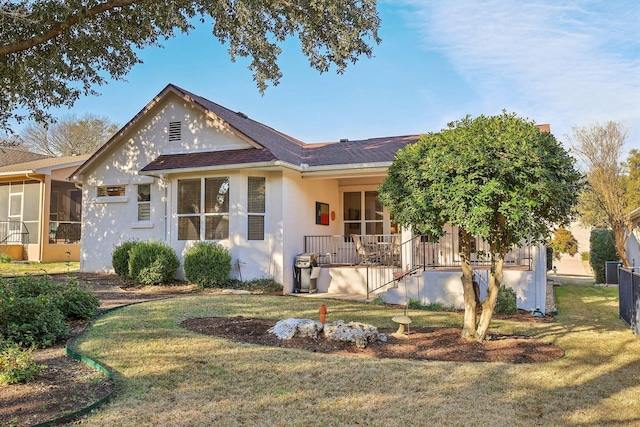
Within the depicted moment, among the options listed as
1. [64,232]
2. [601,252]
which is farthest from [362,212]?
[64,232]

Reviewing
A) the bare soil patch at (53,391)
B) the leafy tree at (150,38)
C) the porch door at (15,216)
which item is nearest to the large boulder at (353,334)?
the bare soil patch at (53,391)

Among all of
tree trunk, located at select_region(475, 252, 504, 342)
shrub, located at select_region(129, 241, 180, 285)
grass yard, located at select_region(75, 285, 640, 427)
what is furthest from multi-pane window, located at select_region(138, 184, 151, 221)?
tree trunk, located at select_region(475, 252, 504, 342)

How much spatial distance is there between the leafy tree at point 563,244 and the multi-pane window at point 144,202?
84.1ft

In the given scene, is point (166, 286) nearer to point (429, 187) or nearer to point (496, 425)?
point (429, 187)

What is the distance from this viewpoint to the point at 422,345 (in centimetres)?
677

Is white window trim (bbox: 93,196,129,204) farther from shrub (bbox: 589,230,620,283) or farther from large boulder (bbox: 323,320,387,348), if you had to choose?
shrub (bbox: 589,230,620,283)

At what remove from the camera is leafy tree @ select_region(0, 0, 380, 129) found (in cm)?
862

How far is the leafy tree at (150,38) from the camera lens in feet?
28.3

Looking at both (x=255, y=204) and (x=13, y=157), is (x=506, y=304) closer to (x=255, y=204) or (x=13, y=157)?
(x=255, y=204)

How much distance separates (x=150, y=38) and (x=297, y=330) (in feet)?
23.4

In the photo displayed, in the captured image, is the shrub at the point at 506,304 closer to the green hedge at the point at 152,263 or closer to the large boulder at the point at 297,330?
the large boulder at the point at 297,330

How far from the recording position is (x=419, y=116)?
61.2 ft

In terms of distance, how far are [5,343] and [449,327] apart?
6.67m

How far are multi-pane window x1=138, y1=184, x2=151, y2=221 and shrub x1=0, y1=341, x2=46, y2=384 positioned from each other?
10.6 m
